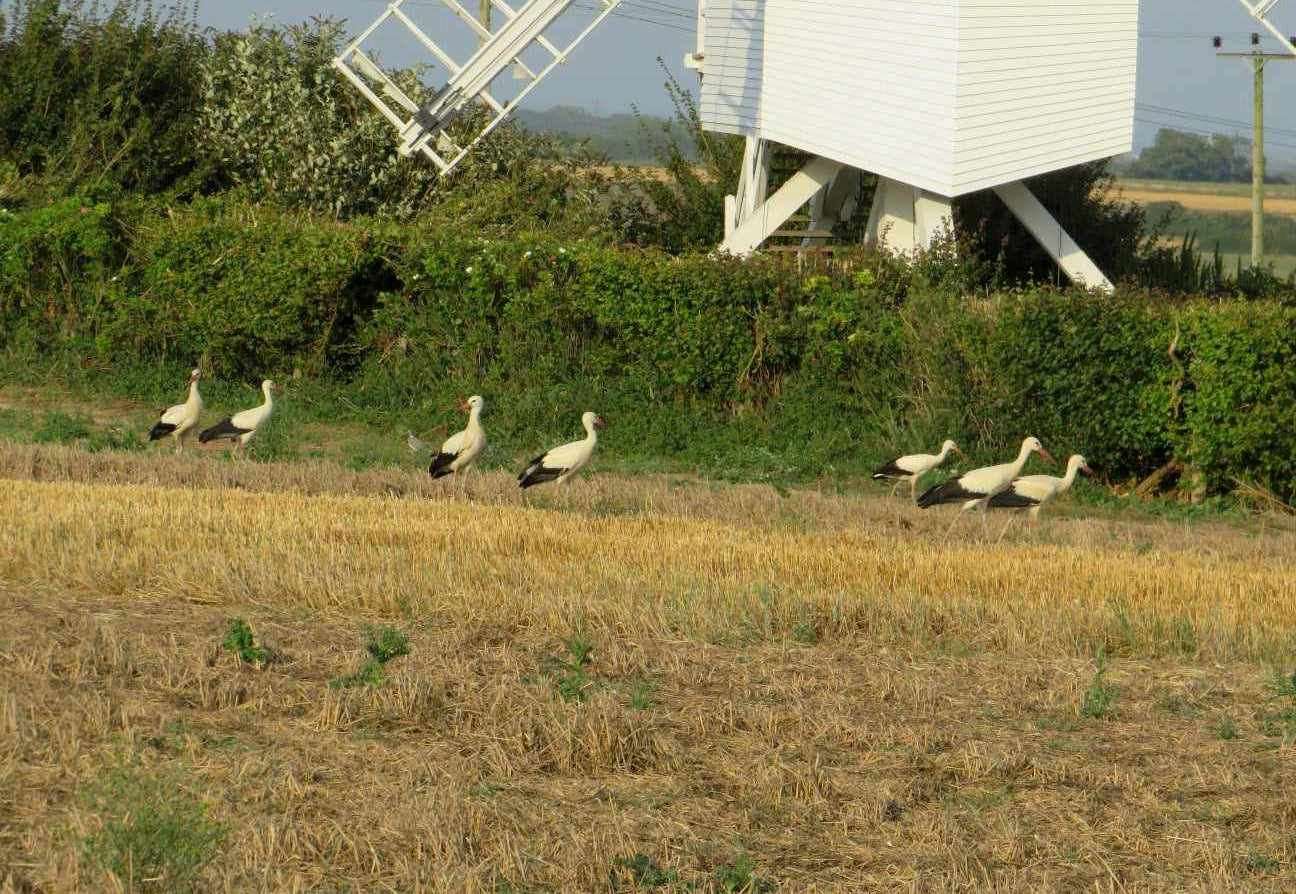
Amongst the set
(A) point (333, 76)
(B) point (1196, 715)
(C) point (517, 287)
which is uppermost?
(A) point (333, 76)

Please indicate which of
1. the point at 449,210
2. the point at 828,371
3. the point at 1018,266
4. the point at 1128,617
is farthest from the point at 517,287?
the point at 1128,617

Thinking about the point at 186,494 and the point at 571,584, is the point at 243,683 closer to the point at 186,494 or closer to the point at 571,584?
the point at 571,584

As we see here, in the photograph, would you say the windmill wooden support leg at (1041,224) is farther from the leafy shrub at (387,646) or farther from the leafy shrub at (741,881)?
the leafy shrub at (741,881)

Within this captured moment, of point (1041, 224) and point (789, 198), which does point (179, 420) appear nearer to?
point (789, 198)

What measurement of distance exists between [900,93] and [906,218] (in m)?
2.43

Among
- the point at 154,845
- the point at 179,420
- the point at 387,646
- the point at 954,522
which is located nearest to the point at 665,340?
the point at 179,420

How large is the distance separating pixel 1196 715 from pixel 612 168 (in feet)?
77.2

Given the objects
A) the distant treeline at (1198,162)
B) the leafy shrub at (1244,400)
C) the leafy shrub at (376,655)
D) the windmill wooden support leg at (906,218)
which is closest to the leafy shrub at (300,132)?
the windmill wooden support leg at (906,218)

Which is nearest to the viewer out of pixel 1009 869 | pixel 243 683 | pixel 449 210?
pixel 1009 869

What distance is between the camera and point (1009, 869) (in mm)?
6645

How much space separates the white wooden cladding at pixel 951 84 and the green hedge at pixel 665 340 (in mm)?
2823

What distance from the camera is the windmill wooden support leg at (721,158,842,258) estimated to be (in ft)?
89.1

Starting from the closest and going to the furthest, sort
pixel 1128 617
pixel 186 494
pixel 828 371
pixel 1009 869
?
pixel 1009 869
pixel 1128 617
pixel 186 494
pixel 828 371

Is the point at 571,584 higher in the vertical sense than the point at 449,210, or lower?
lower
